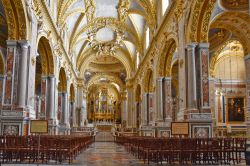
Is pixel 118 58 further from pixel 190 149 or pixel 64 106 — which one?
pixel 190 149

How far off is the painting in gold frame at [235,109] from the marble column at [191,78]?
12649mm

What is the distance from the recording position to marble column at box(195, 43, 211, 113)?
13.8 meters

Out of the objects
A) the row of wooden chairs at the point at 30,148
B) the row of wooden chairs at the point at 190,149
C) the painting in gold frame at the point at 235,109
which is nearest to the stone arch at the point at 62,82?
the painting in gold frame at the point at 235,109

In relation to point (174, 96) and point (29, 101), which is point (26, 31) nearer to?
point (29, 101)

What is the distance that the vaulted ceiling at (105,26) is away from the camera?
80.3ft

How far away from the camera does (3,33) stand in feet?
67.2

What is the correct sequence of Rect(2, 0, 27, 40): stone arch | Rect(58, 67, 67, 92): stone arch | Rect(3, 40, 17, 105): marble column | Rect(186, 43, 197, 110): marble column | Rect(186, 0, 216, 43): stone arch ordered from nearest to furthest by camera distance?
Rect(2, 0, 27, 40): stone arch → Rect(3, 40, 17, 105): marble column → Rect(186, 0, 216, 43): stone arch → Rect(186, 43, 197, 110): marble column → Rect(58, 67, 67, 92): stone arch

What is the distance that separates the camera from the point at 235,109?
2547cm

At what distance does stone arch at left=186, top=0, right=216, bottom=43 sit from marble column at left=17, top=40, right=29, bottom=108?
7.47 metres

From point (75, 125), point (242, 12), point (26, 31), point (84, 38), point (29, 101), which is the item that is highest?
point (84, 38)

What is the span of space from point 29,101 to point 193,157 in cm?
814

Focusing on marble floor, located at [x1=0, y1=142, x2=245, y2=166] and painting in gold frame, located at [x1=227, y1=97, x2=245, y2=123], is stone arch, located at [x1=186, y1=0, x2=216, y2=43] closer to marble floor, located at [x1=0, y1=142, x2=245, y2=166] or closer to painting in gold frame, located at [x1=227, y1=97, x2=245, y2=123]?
marble floor, located at [x1=0, y1=142, x2=245, y2=166]

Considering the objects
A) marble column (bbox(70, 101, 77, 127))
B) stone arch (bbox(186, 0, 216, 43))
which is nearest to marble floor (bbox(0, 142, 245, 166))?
stone arch (bbox(186, 0, 216, 43))

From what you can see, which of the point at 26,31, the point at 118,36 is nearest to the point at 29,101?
the point at 26,31
